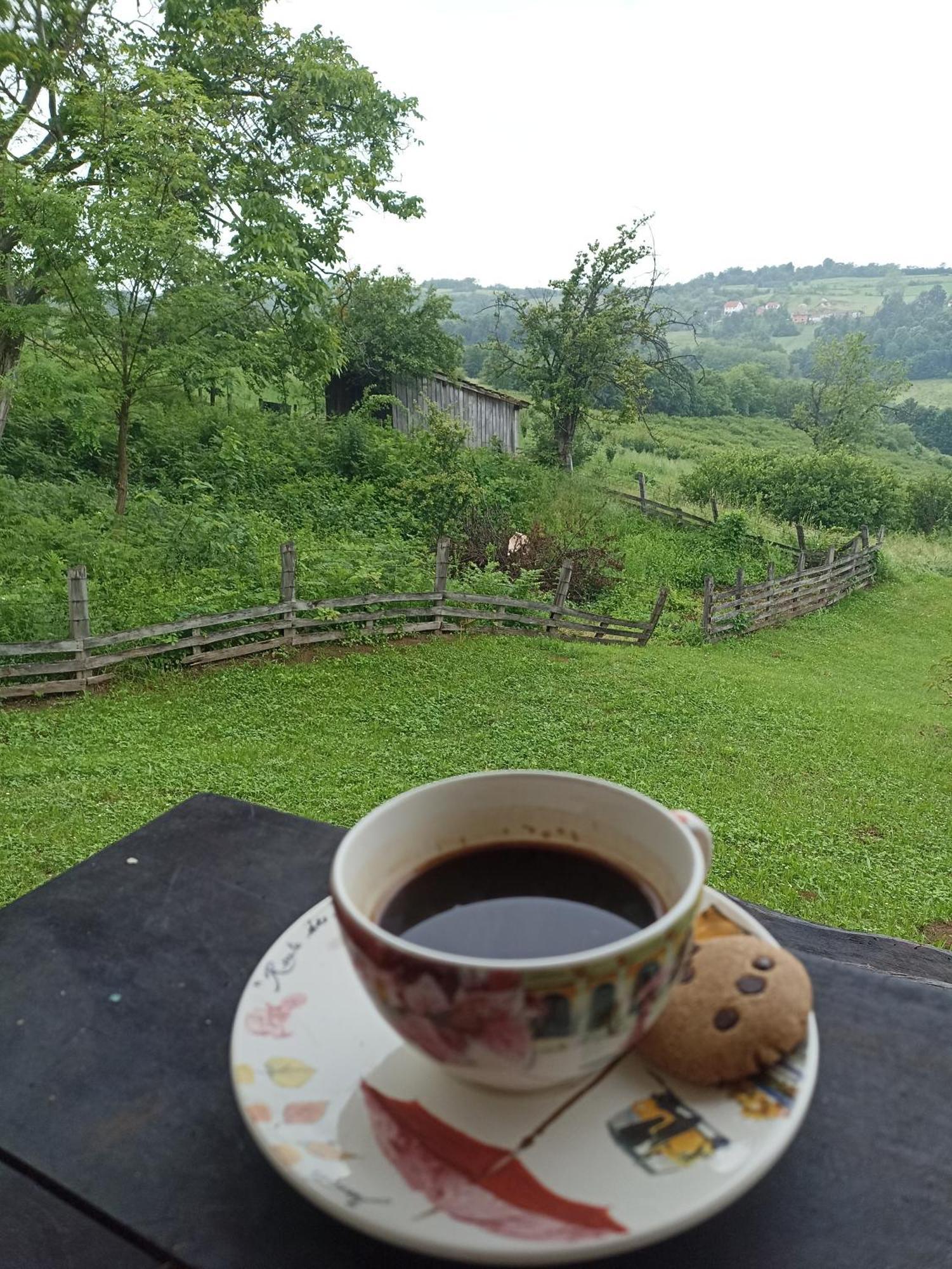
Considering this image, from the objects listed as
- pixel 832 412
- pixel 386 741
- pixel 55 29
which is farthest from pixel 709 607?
pixel 832 412

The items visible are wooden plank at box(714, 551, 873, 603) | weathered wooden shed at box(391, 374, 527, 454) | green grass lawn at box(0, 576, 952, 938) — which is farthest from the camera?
weathered wooden shed at box(391, 374, 527, 454)

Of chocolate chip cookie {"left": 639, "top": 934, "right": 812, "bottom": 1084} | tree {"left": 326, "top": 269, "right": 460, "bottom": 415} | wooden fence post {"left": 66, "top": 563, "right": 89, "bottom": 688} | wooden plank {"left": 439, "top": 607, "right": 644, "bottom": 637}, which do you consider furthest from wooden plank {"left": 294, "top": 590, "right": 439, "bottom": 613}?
tree {"left": 326, "top": 269, "right": 460, "bottom": 415}

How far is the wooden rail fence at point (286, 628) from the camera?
6027 mm

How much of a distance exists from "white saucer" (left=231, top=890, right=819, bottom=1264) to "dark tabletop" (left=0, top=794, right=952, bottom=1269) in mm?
66

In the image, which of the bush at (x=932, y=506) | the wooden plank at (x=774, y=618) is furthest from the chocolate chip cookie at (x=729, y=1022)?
the bush at (x=932, y=506)

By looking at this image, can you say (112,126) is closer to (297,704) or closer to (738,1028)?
(297,704)

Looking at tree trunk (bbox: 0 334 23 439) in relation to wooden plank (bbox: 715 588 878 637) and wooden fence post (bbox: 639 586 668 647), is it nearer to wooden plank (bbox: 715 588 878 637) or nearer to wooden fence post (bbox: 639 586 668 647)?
wooden fence post (bbox: 639 586 668 647)

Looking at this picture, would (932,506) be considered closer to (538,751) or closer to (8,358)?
(538,751)

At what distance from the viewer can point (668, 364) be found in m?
21.6

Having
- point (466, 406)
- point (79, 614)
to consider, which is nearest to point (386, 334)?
point (466, 406)

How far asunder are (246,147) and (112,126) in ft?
15.8

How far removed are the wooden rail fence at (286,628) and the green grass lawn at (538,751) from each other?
29 centimetres

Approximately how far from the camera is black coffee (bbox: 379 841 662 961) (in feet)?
2.07

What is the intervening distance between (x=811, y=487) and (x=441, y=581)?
43.9ft
